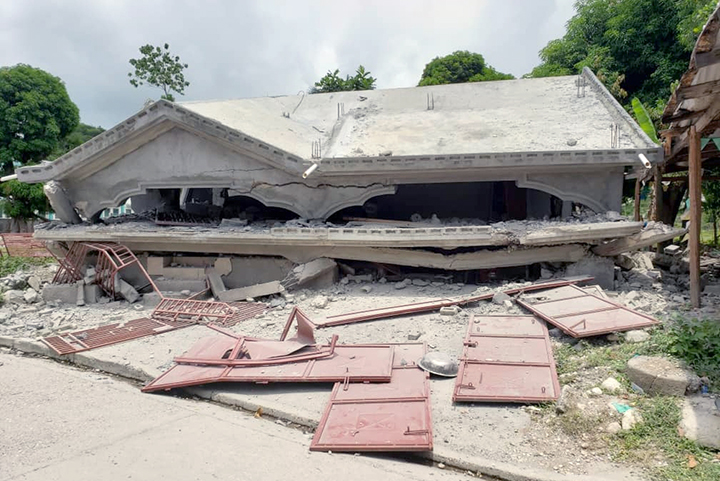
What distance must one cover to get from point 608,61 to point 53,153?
24.6 m

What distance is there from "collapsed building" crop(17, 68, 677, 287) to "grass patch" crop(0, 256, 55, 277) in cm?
397

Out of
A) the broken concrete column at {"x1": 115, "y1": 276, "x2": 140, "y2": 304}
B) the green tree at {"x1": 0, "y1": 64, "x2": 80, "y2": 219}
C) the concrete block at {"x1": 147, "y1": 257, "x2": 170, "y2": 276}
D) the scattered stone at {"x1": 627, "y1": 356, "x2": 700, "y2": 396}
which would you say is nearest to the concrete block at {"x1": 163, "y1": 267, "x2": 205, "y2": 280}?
the concrete block at {"x1": 147, "y1": 257, "x2": 170, "y2": 276}

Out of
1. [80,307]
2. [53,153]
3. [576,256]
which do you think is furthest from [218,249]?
[53,153]

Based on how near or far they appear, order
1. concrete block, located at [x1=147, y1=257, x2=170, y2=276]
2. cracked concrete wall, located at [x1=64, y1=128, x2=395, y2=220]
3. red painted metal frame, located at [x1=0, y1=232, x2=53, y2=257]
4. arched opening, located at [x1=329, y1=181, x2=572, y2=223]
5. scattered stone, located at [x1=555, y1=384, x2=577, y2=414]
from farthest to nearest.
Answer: red painted metal frame, located at [x1=0, y1=232, x2=53, y2=257] → arched opening, located at [x1=329, y1=181, x2=572, y2=223] → concrete block, located at [x1=147, y1=257, x2=170, y2=276] → cracked concrete wall, located at [x1=64, y1=128, x2=395, y2=220] → scattered stone, located at [x1=555, y1=384, x2=577, y2=414]

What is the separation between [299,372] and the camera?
5324mm

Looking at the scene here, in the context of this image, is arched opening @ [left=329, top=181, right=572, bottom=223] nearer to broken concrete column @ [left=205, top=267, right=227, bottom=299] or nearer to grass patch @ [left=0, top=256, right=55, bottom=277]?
broken concrete column @ [left=205, top=267, right=227, bottom=299]


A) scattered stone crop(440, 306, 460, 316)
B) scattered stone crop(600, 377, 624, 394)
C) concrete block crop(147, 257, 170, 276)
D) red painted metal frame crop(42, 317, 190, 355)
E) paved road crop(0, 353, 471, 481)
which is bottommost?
paved road crop(0, 353, 471, 481)

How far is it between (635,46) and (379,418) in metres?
17.7

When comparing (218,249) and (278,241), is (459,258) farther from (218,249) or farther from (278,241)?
(218,249)

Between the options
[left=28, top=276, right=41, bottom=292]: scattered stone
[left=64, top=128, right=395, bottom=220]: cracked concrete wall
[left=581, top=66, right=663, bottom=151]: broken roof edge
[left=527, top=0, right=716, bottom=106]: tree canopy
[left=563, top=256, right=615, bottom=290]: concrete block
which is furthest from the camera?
[left=527, top=0, right=716, bottom=106]: tree canopy

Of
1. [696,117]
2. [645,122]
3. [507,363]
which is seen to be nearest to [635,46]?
[645,122]

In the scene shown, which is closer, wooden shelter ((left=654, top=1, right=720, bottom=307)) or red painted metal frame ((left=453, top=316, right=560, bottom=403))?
wooden shelter ((left=654, top=1, right=720, bottom=307))

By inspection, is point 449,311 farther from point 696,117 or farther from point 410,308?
point 696,117

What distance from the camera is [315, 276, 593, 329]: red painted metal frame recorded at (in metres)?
7.18
